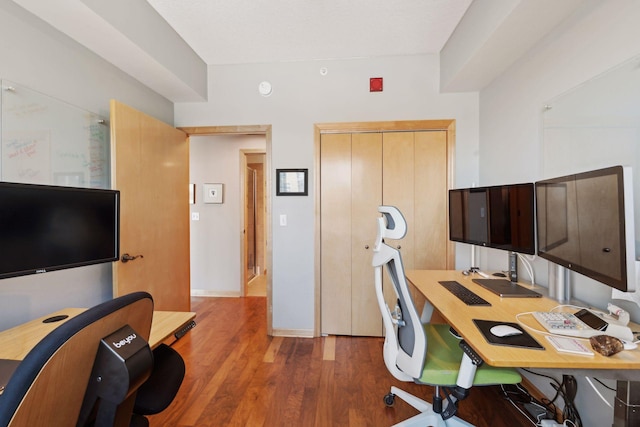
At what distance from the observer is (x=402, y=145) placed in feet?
8.79

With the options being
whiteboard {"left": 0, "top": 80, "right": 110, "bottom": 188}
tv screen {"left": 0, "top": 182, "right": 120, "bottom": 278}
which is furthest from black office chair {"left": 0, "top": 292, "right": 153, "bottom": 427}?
whiteboard {"left": 0, "top": 80, "right": 110, "bottom": 188}

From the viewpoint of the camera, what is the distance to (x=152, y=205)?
92.6 inches

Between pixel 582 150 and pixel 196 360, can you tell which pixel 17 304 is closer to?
pixel 196 360

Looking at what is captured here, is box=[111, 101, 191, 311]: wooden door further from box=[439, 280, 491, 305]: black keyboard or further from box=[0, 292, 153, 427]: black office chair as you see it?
box=[439, 280, 491, 305]: black keyboard

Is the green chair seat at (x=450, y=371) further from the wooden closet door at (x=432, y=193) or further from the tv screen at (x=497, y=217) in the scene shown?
the wooden closet door at (x=432, y=193)

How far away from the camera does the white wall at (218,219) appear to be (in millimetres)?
4000

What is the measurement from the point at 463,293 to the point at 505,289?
0.27 metres

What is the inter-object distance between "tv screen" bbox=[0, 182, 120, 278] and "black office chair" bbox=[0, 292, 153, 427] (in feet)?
2.29

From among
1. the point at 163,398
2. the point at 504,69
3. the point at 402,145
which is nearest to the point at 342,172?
the point at 402,145

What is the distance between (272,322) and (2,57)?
2.58 metres

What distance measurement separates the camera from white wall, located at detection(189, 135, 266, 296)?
4.00m

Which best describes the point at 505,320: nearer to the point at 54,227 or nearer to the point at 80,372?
the point at 80,372

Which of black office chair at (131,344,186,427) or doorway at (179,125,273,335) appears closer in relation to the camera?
black office chair at (131,344,186,427)

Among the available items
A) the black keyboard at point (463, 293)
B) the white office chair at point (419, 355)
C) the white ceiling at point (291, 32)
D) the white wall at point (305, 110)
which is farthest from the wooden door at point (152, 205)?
the black keyboard at point (463, 293)
